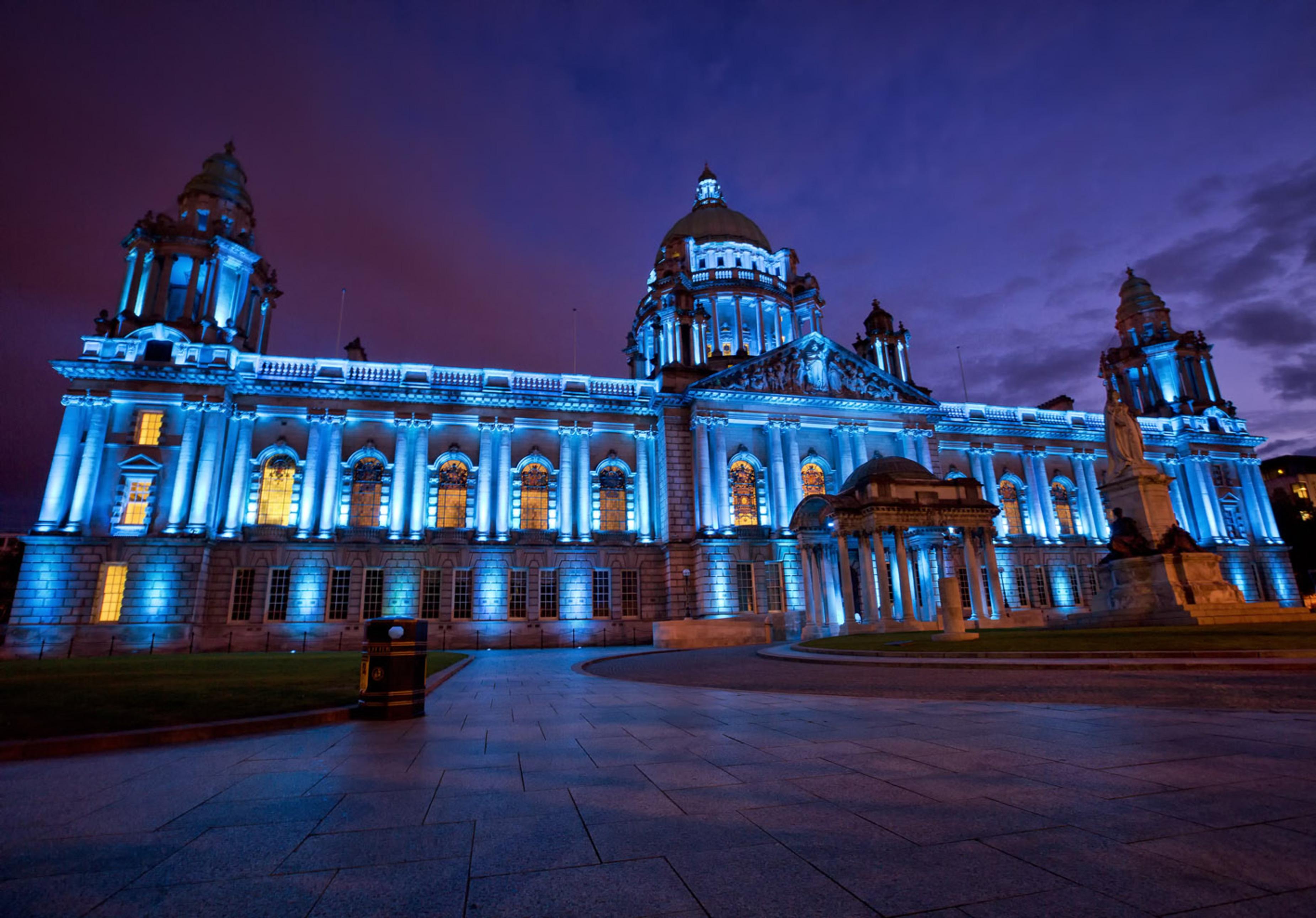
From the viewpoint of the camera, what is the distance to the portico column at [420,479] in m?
38.6

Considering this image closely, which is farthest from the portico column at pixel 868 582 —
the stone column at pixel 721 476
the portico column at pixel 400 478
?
the portico column at pixel 400 478

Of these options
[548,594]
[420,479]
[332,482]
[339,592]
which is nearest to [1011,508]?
[548,594]

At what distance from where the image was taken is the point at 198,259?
133 feet

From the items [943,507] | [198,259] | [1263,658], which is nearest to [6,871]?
[1263,658]

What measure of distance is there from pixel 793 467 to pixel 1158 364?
1597 inches

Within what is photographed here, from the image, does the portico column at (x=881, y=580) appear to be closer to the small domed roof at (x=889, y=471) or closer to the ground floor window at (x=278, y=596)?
the small domed roof at (x=889, y=471)

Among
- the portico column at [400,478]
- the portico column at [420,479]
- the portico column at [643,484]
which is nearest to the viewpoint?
the portico column at [400,478]

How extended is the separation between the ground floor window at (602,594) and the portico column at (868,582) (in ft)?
49.2

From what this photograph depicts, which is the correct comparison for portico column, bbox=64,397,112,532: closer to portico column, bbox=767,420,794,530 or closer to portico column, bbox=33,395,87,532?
portico column, bbox=33,395,87,532

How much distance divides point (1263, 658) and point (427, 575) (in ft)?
116

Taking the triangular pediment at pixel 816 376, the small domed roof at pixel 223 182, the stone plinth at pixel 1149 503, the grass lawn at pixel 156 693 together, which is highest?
the small domed roof at pixel 223 182

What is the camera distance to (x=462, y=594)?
38.1m

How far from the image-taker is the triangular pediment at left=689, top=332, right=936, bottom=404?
4372 cm

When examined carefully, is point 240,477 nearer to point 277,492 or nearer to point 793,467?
point 277,492
